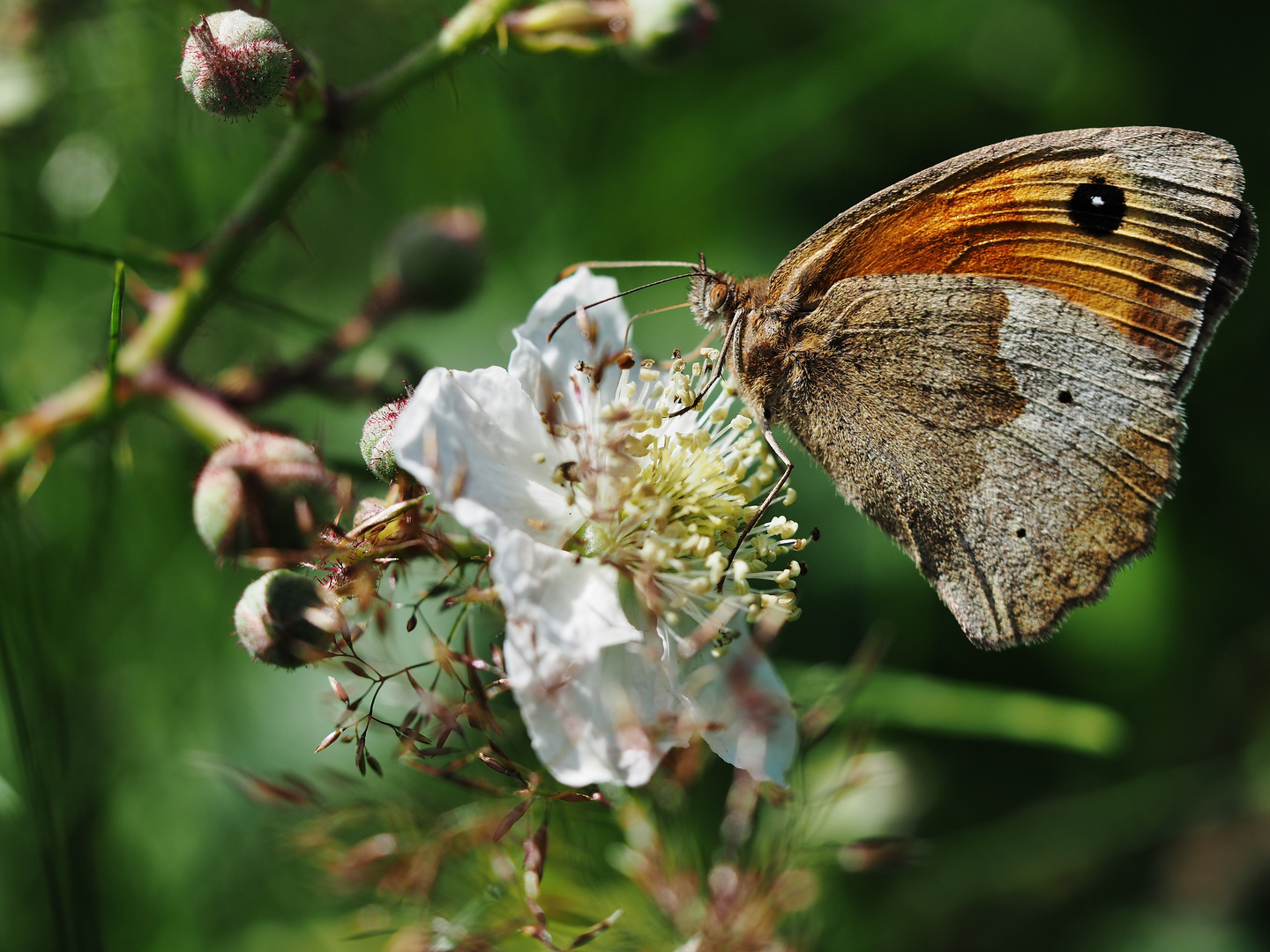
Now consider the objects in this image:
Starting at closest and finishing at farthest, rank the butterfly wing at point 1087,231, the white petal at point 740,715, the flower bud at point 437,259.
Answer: the white petal at point 740,715, the butterfly wing at point 1087,231, the flower bud at point 437,259

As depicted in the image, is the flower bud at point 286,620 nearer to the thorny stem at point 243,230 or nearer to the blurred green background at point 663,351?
the thorny stem at point 243,230

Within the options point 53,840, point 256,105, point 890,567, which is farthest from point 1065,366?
point 53,840

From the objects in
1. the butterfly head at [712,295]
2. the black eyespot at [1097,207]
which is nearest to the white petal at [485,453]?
the butterfly head at [712,295]

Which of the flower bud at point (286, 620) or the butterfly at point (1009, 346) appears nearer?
the flower bud at point (286, 620)

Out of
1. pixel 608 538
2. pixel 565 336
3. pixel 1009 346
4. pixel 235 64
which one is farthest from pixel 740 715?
pixel 235 64

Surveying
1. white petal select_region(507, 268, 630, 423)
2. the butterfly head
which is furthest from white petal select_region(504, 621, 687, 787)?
the butterfly head

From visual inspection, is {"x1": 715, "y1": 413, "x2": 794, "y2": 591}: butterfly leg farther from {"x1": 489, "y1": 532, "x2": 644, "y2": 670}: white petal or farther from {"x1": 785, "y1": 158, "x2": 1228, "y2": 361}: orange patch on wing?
{"x1": 785, "y1": 158, "x2": 1228, "y2": 361}: orange patch on wing

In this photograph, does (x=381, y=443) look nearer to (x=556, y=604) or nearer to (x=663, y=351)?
(x=556, y=604)
